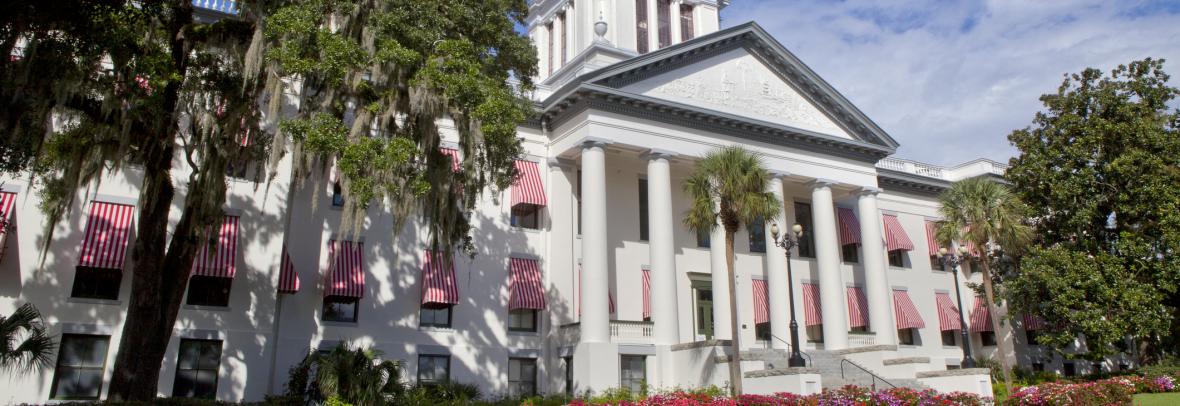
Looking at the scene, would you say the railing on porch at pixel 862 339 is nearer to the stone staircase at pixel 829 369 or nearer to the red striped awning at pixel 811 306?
the red striped awning at pixel 811 306

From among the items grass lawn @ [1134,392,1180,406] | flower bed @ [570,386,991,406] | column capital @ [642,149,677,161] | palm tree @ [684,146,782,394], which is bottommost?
grass lawn @ [1134,392,1180,406]

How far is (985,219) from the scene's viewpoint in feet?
95.7

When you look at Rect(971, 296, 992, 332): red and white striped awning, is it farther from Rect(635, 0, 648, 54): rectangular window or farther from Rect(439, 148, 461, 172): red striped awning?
Rect(439, 148, 461, 172): red striped awning

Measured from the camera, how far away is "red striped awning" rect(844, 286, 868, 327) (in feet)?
107

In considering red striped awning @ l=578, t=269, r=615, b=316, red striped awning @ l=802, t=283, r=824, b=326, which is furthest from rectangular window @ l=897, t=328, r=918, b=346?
red striped awning @ l=578, t=269, r=615, b=316

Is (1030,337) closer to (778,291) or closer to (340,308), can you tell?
(778,291)

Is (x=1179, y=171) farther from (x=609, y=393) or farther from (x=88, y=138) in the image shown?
(x=88, y=138)

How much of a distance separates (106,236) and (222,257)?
8.83 feet

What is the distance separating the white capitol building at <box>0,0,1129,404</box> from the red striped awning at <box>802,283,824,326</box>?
10 centimetres

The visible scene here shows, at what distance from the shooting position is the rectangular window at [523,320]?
88.7 ft

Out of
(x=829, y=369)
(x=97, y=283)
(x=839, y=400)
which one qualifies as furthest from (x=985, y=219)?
(x=97, y=283)

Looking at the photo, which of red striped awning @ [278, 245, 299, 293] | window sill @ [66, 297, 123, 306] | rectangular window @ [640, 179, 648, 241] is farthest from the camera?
rectangular window @ [640, 179, 648, 241]

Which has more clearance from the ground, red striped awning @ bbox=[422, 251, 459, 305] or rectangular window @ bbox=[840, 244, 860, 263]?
rectangular window @ bbox=[840, 244, 860, 263]

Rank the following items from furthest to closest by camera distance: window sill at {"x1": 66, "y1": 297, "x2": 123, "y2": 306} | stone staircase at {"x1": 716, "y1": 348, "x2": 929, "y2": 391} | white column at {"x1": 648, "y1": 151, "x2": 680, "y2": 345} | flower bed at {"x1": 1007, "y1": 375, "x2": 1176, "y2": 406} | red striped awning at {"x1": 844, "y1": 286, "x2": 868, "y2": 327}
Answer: red striped awning at {"x1": 844, "y1": 286, "x2": 868, "y2": 327} → white column at {"x1": 648, "y1": 151, "x2": 680, "y2": 345} → stone staircase at {"x1": 716, "y1": 348, "x2": 929, "y2": 391} → flower bed at {"x1": 1007, "y1": 375, "x2": 1176, "y2": 406} → window sill at {"x1": 66, "y1": 297, "x2": 123, "y2": 306}
